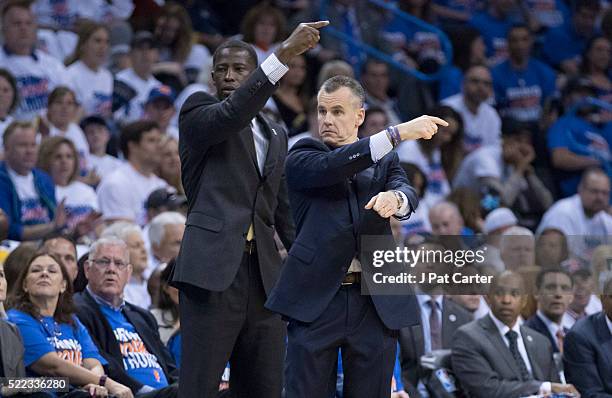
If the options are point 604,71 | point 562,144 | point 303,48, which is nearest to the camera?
point 303,48

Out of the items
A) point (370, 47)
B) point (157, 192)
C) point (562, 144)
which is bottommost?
point (157, 192)

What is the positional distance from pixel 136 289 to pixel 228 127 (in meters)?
3.80

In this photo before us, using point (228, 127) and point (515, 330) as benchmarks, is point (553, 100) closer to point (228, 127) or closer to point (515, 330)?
→ point (515, 330)

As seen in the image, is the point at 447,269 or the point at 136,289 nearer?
the point at 447,269

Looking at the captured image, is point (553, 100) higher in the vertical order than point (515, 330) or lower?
higher

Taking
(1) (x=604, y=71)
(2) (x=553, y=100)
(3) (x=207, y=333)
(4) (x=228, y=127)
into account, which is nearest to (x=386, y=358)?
(3) (x=207, y=333)

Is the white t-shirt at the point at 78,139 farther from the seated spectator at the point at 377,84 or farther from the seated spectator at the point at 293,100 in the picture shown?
the seated spectator at the point at 377,84

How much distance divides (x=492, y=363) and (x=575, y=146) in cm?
515

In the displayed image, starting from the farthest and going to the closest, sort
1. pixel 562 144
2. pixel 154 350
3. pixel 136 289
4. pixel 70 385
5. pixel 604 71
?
pixel 604 71 < pixel 562 144 < pixel 136 289 < pixel 154 350 < pixel 70 385

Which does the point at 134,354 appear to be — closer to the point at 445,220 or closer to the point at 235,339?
the point at 235,339

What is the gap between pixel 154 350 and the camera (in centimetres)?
705

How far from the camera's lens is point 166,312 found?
25.0 ft

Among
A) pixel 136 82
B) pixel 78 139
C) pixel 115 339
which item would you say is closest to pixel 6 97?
pixel 78 139

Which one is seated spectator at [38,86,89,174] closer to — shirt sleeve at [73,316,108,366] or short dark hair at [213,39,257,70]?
shirt sleeve at [73,316,108,366]
